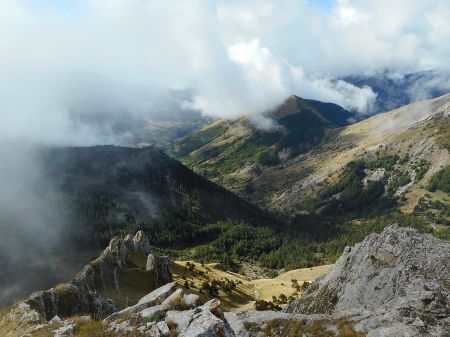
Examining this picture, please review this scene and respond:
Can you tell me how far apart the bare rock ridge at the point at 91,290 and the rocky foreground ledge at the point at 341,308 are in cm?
419

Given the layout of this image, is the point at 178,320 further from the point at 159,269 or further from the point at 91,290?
the point at 159,269

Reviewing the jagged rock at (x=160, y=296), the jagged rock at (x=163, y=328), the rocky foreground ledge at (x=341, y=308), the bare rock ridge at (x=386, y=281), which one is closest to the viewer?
the jagged rock at (x=163, y=328)

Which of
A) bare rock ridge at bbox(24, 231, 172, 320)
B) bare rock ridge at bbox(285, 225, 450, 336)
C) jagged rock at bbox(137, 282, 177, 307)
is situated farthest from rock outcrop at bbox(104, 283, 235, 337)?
bare rock ridge at bbox(24, 231, 172, 320)

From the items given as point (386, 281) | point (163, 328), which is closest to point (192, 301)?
point (163, 328)

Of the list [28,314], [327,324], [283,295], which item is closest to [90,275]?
[28,314]

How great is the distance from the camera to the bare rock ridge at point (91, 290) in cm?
6475

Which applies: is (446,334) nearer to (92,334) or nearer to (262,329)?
(262,329)

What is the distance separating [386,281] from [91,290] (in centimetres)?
6201

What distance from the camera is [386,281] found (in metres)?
62.2

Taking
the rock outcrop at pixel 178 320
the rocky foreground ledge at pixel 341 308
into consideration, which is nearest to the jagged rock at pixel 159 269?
the rocky foreground ledge at pixel 341 308

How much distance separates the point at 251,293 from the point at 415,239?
128304mm

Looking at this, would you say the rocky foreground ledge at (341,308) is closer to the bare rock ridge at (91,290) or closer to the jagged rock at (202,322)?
the jagged rock at (202,322)

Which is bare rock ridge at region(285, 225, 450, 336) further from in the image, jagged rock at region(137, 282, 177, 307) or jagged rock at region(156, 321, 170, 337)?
jagged rock at region(156, 321, 170, 337)

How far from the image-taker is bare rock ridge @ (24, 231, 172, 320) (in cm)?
6475
